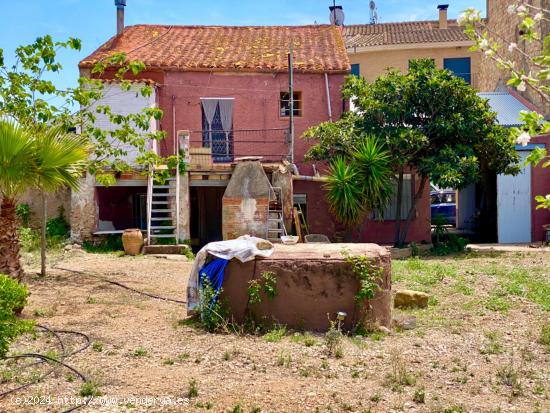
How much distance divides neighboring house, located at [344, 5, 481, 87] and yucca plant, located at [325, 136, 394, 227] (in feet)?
44.3

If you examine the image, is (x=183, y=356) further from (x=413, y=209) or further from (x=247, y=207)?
(x=413, y=209)

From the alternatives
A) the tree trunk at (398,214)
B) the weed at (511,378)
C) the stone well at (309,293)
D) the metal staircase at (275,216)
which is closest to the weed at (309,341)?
the stone well at (309,293)

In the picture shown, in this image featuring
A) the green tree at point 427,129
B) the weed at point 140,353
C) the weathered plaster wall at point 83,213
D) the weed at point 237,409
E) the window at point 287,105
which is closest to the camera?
the weed at point 237,409

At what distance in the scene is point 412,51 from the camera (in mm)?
28906

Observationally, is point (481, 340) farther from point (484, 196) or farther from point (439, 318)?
point (484, 196)

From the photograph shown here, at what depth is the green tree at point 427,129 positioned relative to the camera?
16.1 m

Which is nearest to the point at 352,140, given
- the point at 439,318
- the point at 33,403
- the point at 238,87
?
the point at 238,87

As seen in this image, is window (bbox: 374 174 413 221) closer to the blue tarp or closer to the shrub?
the shrub

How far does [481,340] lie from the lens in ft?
24.6

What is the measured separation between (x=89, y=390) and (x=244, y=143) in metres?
14.9

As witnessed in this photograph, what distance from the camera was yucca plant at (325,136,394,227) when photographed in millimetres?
16219

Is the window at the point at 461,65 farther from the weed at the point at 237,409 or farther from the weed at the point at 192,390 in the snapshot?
the weed at the point at 237,409

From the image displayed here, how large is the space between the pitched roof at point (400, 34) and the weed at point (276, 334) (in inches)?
890

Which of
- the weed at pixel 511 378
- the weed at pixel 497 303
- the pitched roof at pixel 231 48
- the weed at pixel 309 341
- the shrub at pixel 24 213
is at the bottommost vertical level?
the weed at pixel 511 378
